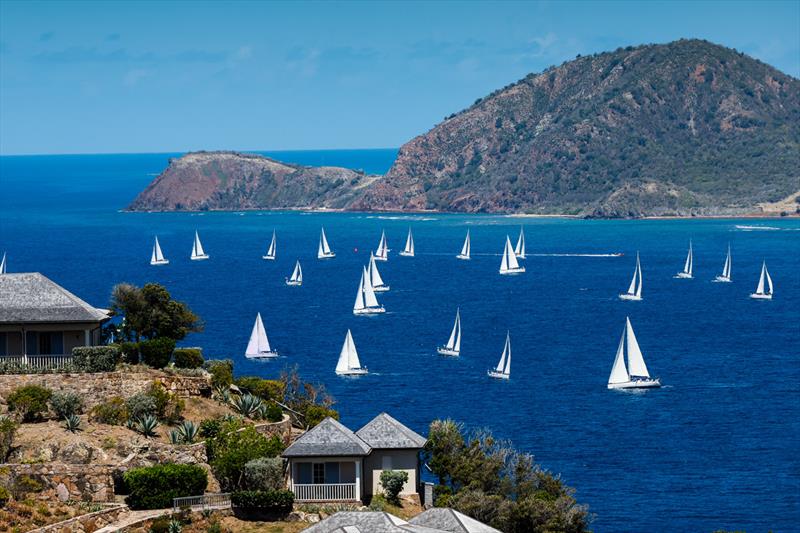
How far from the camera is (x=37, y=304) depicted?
187 ft

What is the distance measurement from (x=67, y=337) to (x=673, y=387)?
56841 millimetres

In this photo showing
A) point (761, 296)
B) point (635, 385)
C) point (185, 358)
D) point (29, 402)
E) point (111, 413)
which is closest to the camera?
point (29, 402)

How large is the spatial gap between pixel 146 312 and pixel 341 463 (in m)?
14.1

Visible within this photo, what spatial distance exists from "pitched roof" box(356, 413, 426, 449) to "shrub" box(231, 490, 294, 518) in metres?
4.89

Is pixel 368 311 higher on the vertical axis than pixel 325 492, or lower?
lower

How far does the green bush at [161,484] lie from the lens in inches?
1842

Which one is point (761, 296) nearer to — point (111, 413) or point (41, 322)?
point (41, 322)

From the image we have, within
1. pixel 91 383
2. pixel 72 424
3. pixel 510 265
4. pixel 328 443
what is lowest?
pixel 510 265

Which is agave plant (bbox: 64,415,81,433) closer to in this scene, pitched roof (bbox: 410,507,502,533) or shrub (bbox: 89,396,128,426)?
shrub (bbox: 89,396,128,426)

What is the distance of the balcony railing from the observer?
1939 inches

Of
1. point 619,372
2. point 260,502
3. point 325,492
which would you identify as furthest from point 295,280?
point 260,502

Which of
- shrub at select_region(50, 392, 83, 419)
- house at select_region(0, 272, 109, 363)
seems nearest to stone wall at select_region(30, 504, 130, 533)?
shrub at select_region(50, 392, 83, 419)

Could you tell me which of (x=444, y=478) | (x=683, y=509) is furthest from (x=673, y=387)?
(x=444, y=478)

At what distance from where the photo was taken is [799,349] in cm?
12425
